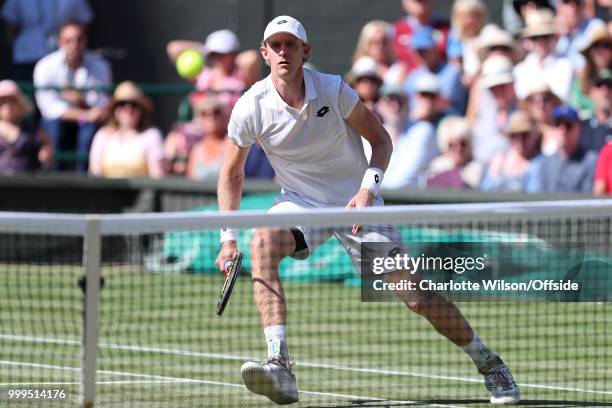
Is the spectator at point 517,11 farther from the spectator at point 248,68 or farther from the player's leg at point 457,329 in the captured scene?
the player's leg at point 457,329

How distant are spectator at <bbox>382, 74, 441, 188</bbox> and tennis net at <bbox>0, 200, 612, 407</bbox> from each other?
4.27 ft

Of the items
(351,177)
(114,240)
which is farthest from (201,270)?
(351,177)

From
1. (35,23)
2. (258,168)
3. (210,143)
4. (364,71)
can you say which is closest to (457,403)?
(364,71)

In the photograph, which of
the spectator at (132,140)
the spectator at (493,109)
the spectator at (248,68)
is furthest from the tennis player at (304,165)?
the spectator at (248,68)

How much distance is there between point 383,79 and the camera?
14.9 meters

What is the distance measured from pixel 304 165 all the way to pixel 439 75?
22.9ft

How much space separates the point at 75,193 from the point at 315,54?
5.26m

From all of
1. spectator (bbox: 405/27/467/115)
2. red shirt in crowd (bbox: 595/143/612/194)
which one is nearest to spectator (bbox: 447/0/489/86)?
spectator (bbox: 405/27/467/115)

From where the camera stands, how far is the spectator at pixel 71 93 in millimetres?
15961

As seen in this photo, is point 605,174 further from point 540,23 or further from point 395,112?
point 395,112

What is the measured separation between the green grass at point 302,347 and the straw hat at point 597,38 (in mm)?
2875

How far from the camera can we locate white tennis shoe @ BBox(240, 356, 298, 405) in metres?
6.95

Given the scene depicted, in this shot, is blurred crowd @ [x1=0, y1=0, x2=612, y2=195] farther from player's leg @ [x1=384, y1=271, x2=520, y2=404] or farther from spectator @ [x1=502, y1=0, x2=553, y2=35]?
player's leg @ [x1=384, y1=271, x2=520, y2=404]

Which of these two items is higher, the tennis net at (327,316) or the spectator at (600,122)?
the spectator at (600,122)
